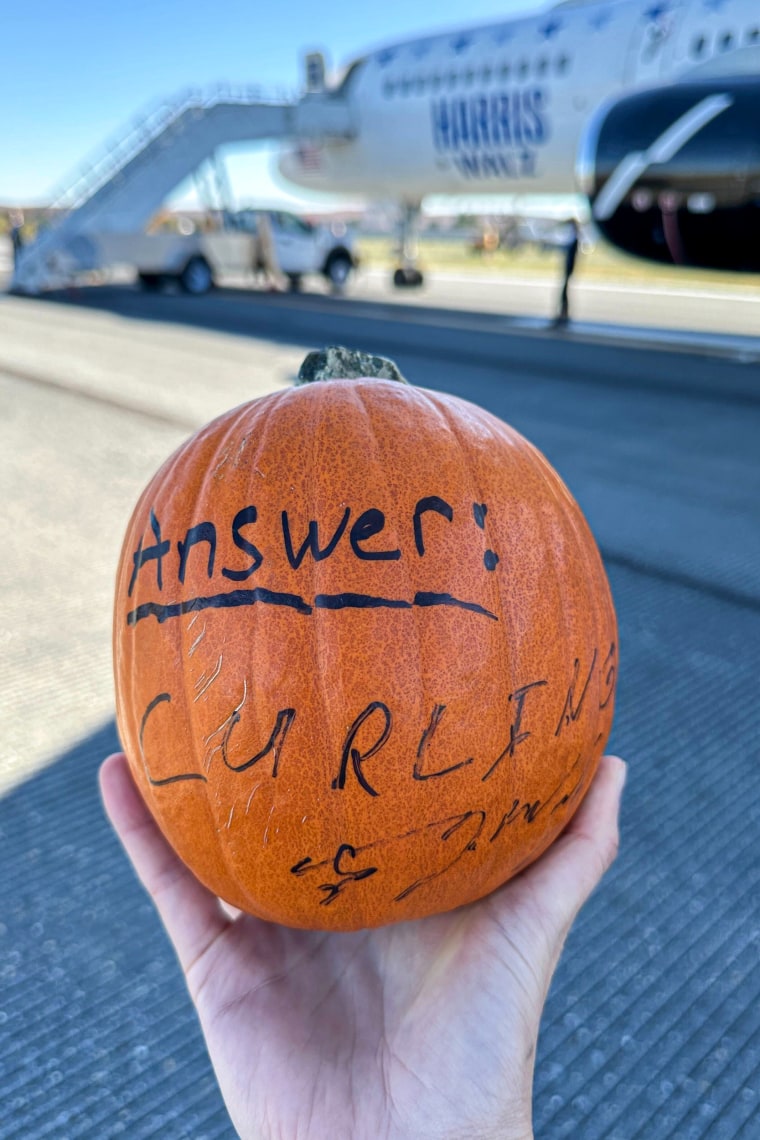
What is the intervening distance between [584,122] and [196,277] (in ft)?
29.2

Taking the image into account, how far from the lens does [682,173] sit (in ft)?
32.8

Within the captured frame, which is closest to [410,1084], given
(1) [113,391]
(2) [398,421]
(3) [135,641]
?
(3) [135,641]

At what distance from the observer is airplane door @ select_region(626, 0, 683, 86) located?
1270 centimetres

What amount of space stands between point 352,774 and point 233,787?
0.19m

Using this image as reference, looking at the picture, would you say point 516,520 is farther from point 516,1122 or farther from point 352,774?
point 516,1122

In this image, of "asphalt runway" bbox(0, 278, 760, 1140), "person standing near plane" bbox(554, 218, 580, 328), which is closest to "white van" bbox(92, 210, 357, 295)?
"person standing near plane" bbox(554, 218, 580, 328)

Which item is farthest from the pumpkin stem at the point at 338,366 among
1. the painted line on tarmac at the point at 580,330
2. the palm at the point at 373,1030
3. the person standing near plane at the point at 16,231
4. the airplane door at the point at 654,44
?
the person standing near plane at the point at 16,231

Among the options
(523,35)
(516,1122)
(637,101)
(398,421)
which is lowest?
(516,1122)

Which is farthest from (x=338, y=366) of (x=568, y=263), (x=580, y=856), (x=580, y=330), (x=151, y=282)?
(x=151, y=282)

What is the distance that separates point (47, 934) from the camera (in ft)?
6.43

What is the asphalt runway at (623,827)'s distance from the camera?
1.64m

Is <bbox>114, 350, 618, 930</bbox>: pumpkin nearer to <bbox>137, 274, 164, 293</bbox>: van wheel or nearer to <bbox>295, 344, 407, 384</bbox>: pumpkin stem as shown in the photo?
<bbox>295, 344, 407, 384</bbox>: pumpkin stem

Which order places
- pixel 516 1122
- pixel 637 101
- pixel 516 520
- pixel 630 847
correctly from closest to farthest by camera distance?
pixel 516 1122
pixel 516 520
pixel 630 847
pixel 637 101

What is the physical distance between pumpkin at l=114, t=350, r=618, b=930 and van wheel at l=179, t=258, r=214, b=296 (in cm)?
1849
